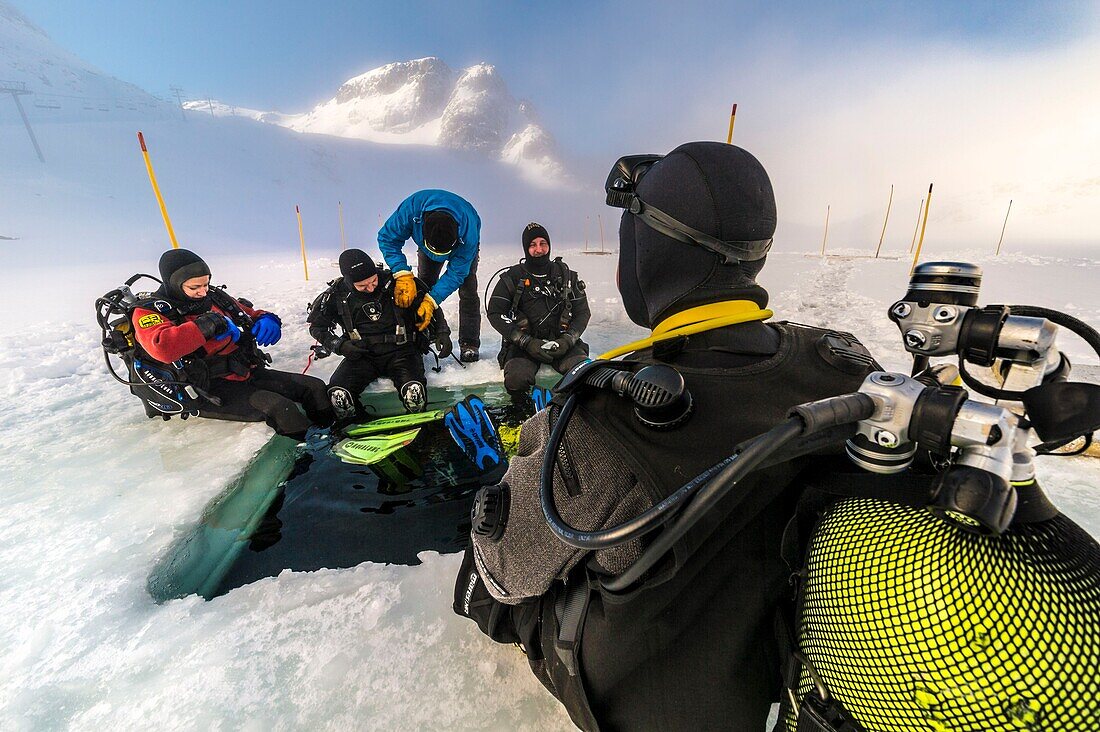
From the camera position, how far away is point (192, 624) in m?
1.96

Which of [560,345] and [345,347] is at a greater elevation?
[345,347]

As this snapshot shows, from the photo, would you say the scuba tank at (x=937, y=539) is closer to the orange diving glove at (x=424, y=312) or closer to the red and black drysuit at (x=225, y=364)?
the red and black drysuit at (x=225, y=364)

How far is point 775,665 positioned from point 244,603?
2.18 metres

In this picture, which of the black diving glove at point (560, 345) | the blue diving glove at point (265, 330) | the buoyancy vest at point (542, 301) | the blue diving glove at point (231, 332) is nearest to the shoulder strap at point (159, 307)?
the blue diving glove at point (231, 332)

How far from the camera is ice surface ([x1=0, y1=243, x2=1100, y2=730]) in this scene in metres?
1.61

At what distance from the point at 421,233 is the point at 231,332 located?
2.44 m

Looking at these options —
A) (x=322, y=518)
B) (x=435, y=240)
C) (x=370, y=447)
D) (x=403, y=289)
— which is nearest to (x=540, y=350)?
(x=403, y=289)

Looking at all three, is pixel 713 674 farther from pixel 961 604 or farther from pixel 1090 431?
pixel 1090 431

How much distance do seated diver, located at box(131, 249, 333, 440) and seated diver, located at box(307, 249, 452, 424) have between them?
15.3 inches

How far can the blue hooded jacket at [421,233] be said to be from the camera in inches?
221

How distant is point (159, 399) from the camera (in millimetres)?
4008

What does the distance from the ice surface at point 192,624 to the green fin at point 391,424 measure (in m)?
0.76

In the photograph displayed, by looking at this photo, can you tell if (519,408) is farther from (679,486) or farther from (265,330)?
(679,486)

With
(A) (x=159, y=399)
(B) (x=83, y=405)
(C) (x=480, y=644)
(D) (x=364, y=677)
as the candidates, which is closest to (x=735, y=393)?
(C) (x=480, y=644)
